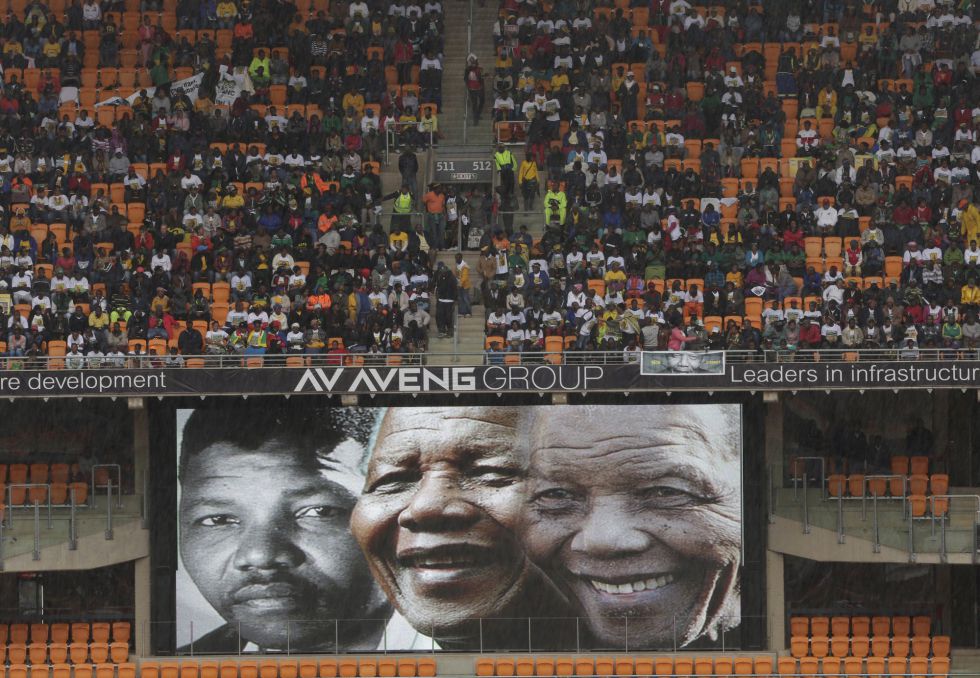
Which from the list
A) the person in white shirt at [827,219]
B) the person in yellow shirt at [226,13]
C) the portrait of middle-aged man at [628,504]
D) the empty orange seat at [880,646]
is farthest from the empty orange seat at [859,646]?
the person in yellow shirt at [226,13]

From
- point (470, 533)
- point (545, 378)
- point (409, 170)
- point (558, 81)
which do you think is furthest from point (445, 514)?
point (558, 81)

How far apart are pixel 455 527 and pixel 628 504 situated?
9.19 ft

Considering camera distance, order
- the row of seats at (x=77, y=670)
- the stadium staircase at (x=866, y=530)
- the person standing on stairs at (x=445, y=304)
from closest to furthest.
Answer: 1. the stadium staircase at (x=866, y=530)
2. the row of seats at (x=77, y=670)
3. the person standing on stairs at (x=445, y=304)

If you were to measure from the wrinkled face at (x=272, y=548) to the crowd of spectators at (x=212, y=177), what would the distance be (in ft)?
6.86

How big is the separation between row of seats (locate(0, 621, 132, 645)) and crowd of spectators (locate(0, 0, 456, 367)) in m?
4.52

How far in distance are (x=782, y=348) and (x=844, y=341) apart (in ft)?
3.38

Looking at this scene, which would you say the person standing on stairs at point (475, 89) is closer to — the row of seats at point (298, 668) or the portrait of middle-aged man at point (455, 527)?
the portrait of middle-aged man at point (455, 527)

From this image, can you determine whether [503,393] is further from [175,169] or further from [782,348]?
[175,169]

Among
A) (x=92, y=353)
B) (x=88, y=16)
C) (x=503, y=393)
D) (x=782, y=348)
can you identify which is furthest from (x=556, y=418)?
(x=88, y=16)

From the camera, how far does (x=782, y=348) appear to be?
32594mm

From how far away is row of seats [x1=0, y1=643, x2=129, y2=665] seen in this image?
107 feet

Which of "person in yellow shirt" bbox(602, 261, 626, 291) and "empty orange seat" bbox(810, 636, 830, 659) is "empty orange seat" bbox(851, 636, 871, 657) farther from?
"person in yellow shirt" bbox(602, 261, 626, 291)

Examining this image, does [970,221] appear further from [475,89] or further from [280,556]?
[280,556]

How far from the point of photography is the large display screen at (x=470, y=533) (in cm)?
3262
